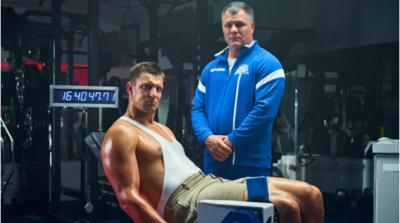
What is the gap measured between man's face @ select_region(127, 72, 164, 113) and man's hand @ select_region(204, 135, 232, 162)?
493 mm

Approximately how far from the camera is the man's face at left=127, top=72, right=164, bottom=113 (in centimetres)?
194

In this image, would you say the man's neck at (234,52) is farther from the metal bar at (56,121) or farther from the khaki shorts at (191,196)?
the metal bar at (56,121)

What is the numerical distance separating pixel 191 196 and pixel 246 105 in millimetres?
666

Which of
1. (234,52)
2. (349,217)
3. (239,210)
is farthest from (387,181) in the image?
(239,210)

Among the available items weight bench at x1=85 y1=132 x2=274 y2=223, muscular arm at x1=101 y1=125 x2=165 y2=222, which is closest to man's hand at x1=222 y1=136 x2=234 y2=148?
muscular arm at x1=101 y1=125 x2=165 y2=222

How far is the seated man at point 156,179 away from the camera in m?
1.79

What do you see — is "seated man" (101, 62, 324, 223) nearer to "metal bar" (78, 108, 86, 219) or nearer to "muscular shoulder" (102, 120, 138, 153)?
"muscular shoulder" (102, 120, 138, 153)

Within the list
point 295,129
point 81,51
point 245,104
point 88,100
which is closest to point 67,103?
point 88,100

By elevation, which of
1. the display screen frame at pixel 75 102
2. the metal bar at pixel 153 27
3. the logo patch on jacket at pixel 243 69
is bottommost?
the display screen frame at pixel 75 102

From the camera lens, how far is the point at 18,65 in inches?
153

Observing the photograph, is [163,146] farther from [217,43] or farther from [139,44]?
[217,43]

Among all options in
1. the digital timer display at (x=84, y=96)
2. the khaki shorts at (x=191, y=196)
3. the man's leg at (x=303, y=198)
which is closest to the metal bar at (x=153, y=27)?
the digital timer display at (x=84, y=96)

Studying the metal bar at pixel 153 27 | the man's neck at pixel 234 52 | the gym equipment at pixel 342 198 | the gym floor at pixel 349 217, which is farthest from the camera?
the gym equipment at pixel 342 198

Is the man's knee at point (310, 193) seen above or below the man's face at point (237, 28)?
below
